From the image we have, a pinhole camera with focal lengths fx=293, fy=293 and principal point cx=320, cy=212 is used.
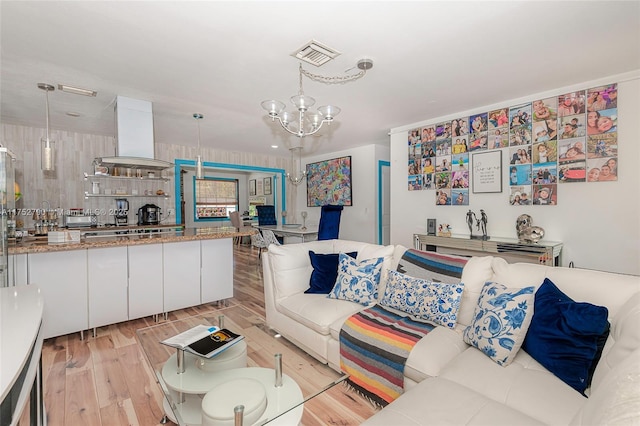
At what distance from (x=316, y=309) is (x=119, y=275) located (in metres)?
2.12

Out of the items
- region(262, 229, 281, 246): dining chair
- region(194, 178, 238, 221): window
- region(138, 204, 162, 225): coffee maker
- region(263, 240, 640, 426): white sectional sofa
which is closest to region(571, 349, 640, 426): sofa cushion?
region(263, 240, 640, 426): white sectional sofa

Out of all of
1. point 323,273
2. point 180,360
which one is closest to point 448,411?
point 180,360

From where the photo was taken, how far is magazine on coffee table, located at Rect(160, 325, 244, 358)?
61.6 inches

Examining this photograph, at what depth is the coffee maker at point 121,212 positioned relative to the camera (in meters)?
5.18

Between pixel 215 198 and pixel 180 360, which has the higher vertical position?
pixel 215 198

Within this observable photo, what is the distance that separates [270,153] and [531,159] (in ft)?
17.2

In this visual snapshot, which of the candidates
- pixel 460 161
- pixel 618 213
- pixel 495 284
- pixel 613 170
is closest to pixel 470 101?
pixel 460 161

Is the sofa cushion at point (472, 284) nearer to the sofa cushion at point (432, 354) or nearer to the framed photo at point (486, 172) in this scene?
the sofa cushion at point (432, 354)

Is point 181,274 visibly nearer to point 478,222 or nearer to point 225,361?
point 225,361

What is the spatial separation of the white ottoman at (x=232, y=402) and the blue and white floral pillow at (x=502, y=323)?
1186 mm

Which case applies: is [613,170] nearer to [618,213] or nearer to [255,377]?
[618,213]

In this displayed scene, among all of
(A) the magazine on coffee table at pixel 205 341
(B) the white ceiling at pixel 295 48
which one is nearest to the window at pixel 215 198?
(B) the white ceiling at pixel 295 48

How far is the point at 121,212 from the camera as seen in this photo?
206 inches

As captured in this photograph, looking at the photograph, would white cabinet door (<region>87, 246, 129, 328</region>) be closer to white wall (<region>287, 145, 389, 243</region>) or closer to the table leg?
the table leg
